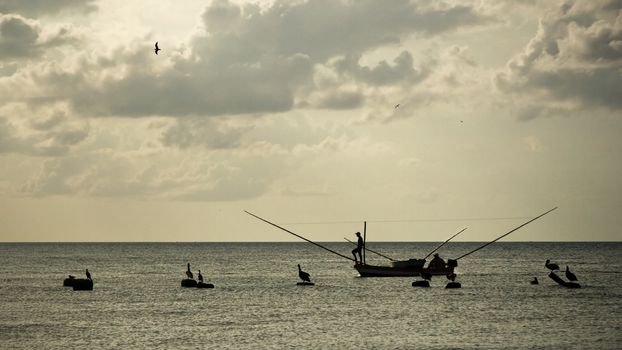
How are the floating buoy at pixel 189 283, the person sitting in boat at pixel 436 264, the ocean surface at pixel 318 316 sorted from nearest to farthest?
the ocean surface at pixel 318 316, the floating buoy at pixel 189 283, the person sitting in boat at pixel 436 264

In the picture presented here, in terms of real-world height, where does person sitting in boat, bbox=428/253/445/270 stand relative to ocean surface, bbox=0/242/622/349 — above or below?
above

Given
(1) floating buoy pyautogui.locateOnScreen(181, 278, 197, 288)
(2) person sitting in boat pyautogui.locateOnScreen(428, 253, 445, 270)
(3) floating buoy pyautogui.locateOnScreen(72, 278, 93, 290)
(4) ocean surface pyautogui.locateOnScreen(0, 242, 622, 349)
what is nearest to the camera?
(4) ocean surface pyautogui.locateOnScreen(0, 242, 622, 349)

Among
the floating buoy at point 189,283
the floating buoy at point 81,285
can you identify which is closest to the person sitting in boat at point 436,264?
the floating buoy at point 189,283

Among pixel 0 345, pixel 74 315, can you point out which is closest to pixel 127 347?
pixel 0 345

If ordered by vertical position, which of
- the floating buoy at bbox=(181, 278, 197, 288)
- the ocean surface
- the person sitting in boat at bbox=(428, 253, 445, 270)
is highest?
the person sitting in boat at bbox=(428, 253, 445, 270)

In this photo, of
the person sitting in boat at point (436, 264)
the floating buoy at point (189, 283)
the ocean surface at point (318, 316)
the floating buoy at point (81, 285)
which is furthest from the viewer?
the person sitting in boat at point (436, 264)

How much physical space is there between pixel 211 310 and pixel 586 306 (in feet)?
77.5

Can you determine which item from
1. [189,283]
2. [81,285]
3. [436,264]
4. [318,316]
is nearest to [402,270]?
[436,264]

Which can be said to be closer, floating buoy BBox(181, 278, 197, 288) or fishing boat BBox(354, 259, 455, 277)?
floating buoy BBox(181, 278, 197, 288)

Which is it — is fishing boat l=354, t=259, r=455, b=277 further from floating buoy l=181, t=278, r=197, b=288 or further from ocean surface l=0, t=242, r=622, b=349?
floating buoy l=181, t=278, r=197, b=288

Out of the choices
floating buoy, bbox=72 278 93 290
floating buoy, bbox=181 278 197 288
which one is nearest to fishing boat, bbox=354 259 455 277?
floating buoy, bbox=181 278 197 288

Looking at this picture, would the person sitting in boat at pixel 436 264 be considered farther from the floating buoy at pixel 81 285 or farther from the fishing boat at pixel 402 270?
the floating buoy at pixel 81 285

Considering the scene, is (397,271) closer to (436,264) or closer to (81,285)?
(436,264)

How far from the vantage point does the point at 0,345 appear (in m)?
44.6
